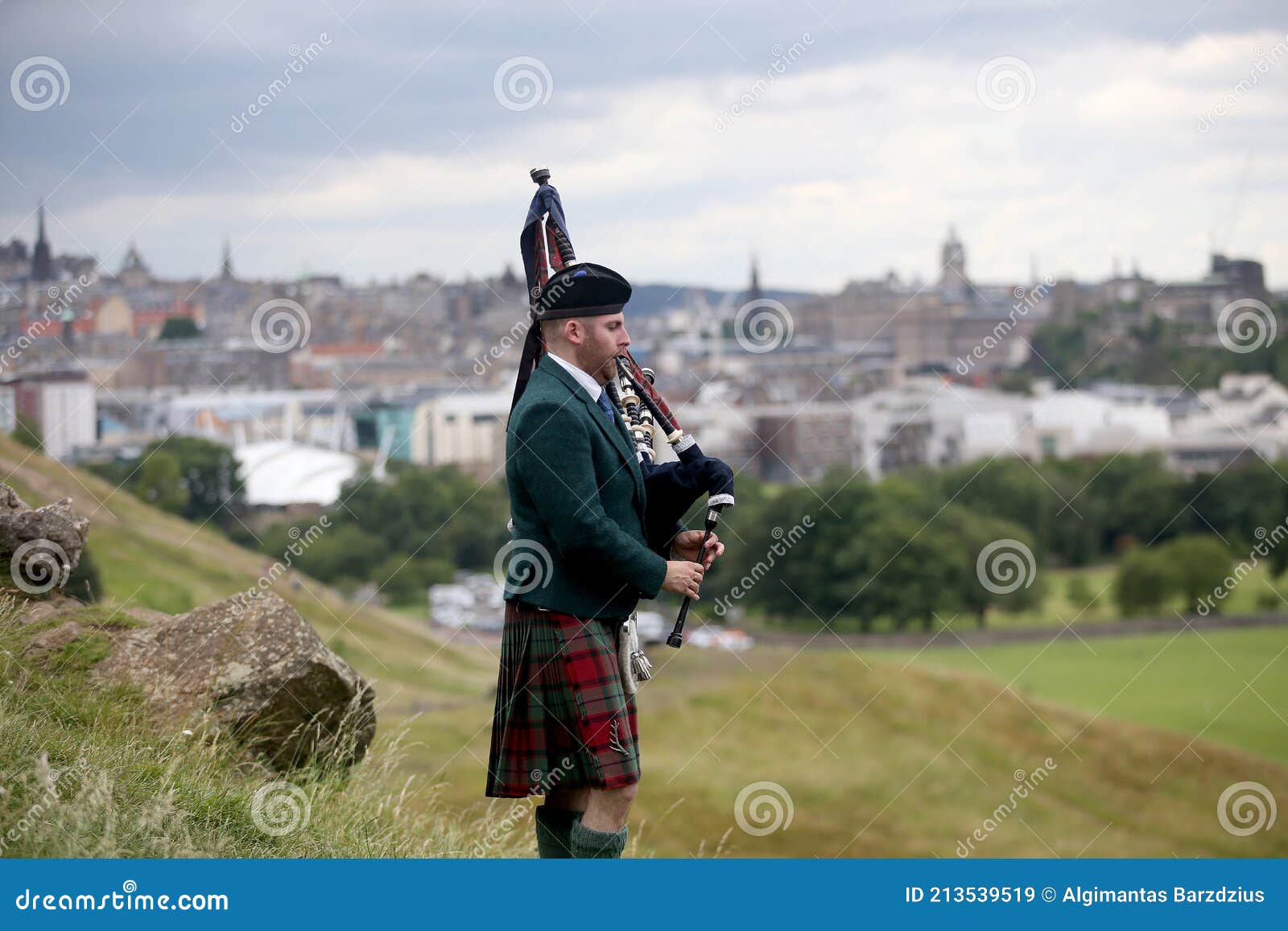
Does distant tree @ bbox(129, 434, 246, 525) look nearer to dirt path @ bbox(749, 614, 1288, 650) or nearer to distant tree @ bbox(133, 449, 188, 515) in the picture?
distant tree @ bbox(133, 449, 188, 515)

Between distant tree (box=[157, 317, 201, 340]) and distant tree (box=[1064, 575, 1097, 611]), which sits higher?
distant tree (box=[157, 317, 201, 340])

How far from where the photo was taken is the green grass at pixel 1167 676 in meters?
63.4

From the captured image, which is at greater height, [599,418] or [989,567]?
[599,418]

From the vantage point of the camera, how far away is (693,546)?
497 cm

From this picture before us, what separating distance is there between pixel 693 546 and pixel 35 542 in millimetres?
Answer: 3045

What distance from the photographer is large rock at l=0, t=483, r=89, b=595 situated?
19.7ft

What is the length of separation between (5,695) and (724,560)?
222ft

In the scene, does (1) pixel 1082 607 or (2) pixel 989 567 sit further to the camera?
(1) pixel 1082 607

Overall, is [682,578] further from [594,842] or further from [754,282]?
[754,282]

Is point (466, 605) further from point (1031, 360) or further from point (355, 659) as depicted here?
point (1031, 360)

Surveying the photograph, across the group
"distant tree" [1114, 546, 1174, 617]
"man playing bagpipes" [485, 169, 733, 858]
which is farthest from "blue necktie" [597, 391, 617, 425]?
"distant tree" [1114, 546, 1174, 617]

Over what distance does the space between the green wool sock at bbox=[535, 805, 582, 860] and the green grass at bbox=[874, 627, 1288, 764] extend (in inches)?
2168

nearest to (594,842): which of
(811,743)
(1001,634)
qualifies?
(811,743)

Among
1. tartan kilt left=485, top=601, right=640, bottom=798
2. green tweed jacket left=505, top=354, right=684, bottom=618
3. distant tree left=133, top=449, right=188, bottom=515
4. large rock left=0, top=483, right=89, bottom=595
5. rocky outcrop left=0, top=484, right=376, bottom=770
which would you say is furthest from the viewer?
distant tree left=133, top=449, right=188, bottom=515
